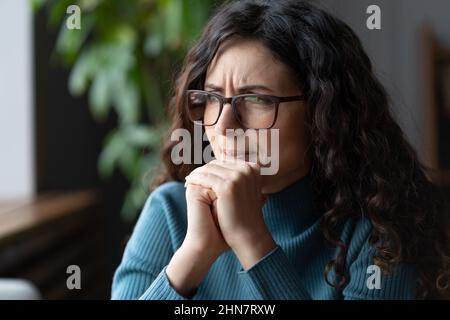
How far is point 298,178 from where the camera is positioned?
604 millimetres

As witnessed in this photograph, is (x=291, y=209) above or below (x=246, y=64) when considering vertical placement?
below

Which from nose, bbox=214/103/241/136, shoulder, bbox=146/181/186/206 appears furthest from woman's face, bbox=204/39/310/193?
shoulder, bbox=146/181/186/206

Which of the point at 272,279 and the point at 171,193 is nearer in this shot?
the point at 272,279

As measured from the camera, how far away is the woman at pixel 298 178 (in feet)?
1.75

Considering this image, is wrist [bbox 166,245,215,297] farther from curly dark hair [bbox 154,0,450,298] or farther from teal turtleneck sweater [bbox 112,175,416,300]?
curly dark hair [bbox 154,0,450,298]

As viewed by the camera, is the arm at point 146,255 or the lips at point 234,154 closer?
the lips at point 234,154

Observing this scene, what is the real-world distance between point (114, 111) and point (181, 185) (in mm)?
1597

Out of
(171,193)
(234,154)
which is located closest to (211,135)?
(234,154)

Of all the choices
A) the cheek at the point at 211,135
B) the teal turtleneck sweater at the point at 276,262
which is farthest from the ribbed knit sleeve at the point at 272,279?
the cheek at the point at 211,135

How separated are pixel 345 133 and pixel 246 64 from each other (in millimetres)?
113

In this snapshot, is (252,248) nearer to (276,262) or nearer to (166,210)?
(276,262)

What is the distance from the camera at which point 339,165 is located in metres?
0.56

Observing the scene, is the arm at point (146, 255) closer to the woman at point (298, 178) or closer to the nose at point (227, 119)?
the woman at point (298, 178)
